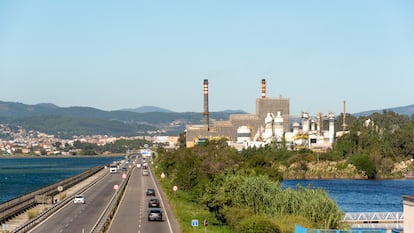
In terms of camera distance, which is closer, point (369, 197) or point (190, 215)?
point (190, 215)

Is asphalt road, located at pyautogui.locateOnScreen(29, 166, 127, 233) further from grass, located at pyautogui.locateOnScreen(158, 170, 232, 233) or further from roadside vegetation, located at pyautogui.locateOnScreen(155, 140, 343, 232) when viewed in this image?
roadside vegetation, located at pyautogui.locateOnScreen(155, 140, 343, 232)

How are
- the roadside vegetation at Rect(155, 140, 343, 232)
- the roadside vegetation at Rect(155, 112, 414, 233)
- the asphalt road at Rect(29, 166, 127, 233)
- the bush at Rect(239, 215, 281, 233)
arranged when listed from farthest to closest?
1. the asphalt road at Rect(29, 166, 127, 233)
2. the roadside vegetation at Rect(155, 112, 414, 233)
3. the roadside vegetation at Rect(155, 140, 343, 232)
4. the bush at Rect(239, 215, 281, 233)

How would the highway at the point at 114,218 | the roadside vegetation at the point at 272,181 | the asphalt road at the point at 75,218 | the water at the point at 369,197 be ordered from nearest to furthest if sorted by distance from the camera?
the roadside vegetation at the point at 272,181 → the highway at the point at 114,218 → the asphalt road at the point at 75,218 → the water at the point at 369,197

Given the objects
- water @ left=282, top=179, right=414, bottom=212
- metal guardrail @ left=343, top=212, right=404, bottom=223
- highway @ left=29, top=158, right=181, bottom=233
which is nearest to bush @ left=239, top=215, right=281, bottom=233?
highway @ left=29, top=158, right=181, bottom=233

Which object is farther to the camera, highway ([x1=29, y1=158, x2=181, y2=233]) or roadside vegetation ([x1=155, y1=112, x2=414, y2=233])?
highway ([x1=29, y1=158, x2=181, y2=233])

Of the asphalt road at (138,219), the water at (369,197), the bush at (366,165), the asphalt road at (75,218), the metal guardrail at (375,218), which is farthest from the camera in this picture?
the bush at (366,165)

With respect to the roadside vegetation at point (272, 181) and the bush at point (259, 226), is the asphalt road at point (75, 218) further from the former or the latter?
the bush at point (259, 226)

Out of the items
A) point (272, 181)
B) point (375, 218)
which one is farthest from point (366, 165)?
point (272, 181)

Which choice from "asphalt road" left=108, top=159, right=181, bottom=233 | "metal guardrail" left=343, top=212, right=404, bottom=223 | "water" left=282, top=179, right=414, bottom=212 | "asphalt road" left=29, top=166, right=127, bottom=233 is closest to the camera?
"asphalt road" left=108, top=159, right=181, bottom=233

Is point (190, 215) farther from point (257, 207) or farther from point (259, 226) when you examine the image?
point (259, 226)

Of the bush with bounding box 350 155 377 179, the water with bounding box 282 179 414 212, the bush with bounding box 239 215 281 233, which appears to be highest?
the bush with bounding box 350 155 377 179

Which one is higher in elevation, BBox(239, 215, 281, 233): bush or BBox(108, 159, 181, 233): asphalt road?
BBox(239, 215, 281, 233): bush

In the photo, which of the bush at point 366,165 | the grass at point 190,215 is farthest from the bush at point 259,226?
the bush at point 366,165

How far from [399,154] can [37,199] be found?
123 metres
